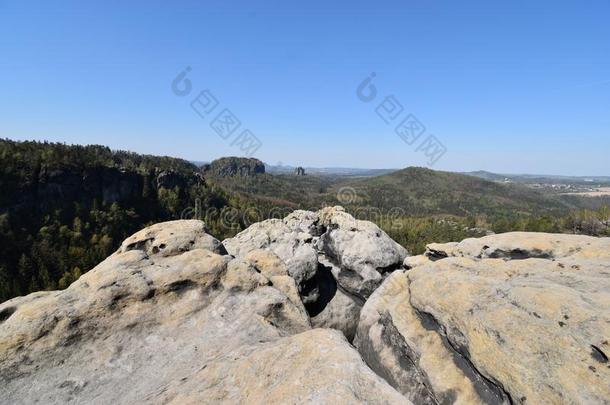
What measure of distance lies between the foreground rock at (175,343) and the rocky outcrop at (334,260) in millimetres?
9064

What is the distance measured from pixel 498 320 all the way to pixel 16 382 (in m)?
18.7

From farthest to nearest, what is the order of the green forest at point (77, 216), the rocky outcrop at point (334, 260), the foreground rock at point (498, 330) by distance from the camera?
the green forest at point (77, 216), the rocky outcrop at point (334, 260), the foreground rock at point (498, 330)

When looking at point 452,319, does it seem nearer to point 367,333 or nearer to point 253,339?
point 367,333

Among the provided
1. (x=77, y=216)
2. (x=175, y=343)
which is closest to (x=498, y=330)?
(x=175, y=343)

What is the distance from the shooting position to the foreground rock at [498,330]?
10.7 metres

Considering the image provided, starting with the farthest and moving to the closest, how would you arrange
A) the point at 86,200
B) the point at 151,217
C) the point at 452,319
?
the point at 151,217
the point at 86,200
the point at 452,319

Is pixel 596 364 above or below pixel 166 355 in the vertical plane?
above

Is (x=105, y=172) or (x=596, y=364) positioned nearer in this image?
(x=596, y=364)

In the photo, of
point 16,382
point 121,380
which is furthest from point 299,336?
point 16,382

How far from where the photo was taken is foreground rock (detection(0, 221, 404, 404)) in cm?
1070

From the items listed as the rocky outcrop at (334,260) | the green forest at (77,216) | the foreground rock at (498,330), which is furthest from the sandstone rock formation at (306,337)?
the green forest at (77,216)

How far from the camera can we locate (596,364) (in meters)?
10.3

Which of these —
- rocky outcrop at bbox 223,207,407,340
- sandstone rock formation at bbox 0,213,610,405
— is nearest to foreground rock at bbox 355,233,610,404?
sandstone rock formation at bbox 0,213,610,405

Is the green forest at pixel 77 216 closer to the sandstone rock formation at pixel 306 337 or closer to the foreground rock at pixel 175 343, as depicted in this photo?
the foreground rock at pixel 175 343
